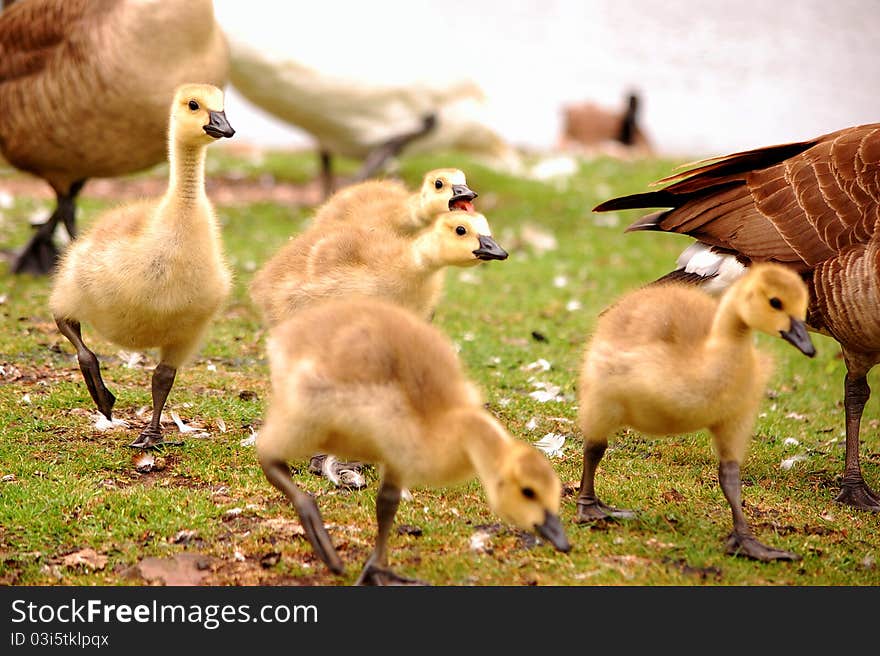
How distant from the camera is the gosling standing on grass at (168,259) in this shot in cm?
522

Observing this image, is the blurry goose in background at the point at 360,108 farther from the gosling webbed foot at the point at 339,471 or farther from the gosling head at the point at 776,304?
the gosling head at the point at 776,304

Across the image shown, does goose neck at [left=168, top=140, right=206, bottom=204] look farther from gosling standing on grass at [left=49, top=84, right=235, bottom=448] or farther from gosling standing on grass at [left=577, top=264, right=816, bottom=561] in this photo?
gosling standing on grass at [left=577, top=264, right=816, bottom=561]

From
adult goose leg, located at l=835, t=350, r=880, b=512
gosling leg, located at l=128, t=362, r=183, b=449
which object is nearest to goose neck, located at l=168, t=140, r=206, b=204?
gosling leg, located at l=128, t=362, r=183, b=449

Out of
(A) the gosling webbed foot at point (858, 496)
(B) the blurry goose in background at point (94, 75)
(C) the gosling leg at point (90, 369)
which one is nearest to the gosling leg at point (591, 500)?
(A) the gosling webbed foot at point (858, 496)

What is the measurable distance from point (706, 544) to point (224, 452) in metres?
2.41

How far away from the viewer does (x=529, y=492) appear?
3.77 metres

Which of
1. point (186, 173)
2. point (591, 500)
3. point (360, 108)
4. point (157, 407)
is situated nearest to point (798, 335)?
point (591, 500)

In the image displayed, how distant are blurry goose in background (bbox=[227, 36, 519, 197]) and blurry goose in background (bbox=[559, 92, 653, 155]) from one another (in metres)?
8.44

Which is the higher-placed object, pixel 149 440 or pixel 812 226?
pixel 812 226

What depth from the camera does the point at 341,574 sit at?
14.2 ft

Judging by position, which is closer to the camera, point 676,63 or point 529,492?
point 529,492

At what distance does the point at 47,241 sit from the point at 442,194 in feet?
14.4

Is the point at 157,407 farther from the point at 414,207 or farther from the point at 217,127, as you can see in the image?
the point at 414,207

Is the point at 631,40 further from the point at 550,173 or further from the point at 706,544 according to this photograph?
the point at 706,544
